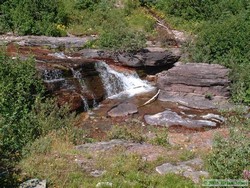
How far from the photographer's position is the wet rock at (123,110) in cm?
1711

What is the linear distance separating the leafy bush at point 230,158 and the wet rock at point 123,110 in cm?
886

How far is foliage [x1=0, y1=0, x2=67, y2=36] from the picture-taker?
944 inches

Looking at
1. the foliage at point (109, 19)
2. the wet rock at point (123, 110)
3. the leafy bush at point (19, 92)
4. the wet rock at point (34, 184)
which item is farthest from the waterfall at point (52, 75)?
the wet rock at point (34, 184)

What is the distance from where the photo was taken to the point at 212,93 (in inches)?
750

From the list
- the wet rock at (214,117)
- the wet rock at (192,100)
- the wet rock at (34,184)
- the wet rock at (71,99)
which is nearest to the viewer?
the wet rock at (34,184)

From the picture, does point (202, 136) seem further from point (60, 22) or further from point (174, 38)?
point (60, 22)

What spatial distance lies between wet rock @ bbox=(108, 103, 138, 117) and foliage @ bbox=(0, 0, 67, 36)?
8.40m

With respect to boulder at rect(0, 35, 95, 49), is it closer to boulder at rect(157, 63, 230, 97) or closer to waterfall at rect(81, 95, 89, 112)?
boulder at rect(157, 63, 230, 97)

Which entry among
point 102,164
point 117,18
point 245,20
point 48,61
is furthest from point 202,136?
point 117,18

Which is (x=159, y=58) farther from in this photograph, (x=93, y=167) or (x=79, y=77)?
(x=93, y=167)

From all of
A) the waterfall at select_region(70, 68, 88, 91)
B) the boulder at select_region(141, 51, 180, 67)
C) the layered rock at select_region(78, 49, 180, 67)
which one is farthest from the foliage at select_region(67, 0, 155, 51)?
the waterfall at select_region(70, 68, 88, 91)

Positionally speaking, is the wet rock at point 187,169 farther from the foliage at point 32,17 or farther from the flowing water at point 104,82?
the foliage at point 32,17

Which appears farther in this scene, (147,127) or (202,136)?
(147,127)

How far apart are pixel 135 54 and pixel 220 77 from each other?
461 cm
